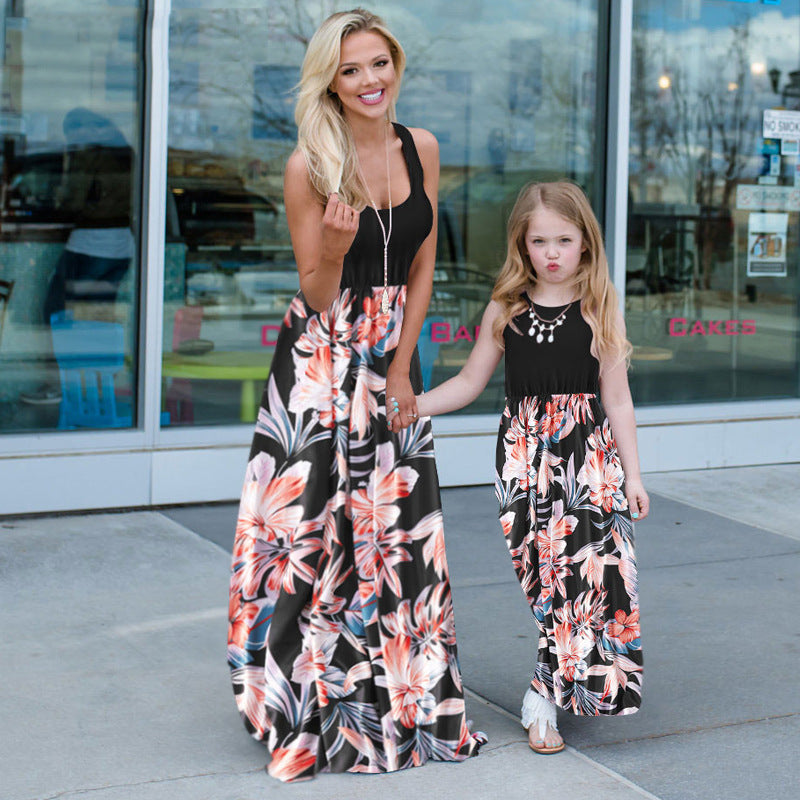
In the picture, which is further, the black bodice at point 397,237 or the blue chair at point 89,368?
the blue chair at point 89,368

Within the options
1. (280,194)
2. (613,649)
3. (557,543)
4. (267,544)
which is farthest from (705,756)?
(280,194)

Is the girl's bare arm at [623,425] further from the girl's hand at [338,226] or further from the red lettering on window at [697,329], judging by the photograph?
the red lettering on window at [697,329]

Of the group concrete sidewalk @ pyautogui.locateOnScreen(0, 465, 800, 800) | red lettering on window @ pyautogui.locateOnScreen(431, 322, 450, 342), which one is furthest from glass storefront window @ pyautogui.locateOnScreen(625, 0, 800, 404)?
concrete sidewalk @ pyautogui.locateOnScreen(0, 465, 800, 800)

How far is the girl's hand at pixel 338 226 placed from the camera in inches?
123

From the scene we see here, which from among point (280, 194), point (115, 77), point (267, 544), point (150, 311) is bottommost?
point (267, 544)

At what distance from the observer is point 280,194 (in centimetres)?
696

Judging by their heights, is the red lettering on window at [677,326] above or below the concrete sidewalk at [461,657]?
above

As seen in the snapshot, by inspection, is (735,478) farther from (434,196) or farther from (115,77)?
(434,196)

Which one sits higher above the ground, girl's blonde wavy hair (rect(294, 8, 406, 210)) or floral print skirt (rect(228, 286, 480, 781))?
girl's blonde wavy hair (rect(294, 8, 406, 210))

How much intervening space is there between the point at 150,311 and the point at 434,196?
3170 mm

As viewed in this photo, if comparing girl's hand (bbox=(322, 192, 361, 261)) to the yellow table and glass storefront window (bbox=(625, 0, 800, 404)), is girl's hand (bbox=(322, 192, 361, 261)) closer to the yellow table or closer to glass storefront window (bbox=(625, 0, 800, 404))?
the yellow table

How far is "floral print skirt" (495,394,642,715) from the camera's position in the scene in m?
3.58

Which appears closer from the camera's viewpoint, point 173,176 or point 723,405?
point 173,176

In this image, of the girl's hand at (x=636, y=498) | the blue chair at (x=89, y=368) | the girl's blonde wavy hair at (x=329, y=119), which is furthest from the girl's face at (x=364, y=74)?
the blue chair at (x=89, y=368)
